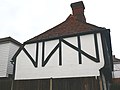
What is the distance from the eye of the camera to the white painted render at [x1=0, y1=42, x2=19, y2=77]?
46.4 feet

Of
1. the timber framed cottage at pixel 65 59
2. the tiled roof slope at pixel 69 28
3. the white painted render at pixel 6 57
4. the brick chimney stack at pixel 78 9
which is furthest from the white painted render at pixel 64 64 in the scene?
the brick chimney stack at pixel 78 9

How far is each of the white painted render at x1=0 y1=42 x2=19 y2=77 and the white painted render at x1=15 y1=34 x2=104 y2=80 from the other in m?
2.96

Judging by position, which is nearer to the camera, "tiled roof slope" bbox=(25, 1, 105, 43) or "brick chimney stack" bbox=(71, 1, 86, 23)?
"tiled roof slope" bbox=(25, 1, 105, 43)

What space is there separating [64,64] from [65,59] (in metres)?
0.29

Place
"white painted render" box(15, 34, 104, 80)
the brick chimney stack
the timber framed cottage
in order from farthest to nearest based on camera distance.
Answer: the brick chimney stack → "white painted render" box(15, 34, 104, 80) → the timber framed cottage

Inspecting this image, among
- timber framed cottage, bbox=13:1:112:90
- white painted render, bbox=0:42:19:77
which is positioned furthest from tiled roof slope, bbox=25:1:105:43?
white painted render, bbox=0:42:19:77

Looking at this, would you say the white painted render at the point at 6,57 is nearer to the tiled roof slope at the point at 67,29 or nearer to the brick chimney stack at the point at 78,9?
the tiled roof slope at the point at 67,29

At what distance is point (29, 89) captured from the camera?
30.5 ft

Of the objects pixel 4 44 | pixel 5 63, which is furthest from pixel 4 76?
pixel 4 44

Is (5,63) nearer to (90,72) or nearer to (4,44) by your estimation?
(4,44)

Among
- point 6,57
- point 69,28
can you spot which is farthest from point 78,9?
point 6,57

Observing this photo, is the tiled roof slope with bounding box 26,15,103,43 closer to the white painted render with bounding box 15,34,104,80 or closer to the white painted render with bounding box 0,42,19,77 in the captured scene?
the white painted render with bounding box 15,34,104,80

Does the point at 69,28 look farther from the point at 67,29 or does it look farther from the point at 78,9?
the point at 78,9

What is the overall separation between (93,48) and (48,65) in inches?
109
